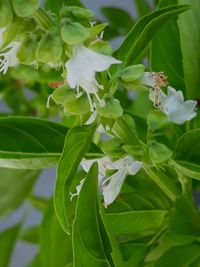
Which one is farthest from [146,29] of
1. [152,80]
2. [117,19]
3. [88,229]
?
[117,19]

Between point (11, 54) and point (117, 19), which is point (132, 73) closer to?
point (11, 54)

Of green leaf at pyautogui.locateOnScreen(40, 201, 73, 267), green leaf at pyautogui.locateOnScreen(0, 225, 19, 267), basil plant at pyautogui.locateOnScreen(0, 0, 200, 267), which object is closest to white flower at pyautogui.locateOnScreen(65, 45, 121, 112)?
basil plant at pyautogui.locateOnScreen(0, 0, 200, 267)

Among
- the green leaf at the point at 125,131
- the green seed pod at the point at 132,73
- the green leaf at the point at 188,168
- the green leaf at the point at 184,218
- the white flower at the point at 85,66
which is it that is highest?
the white flower at the point at 85,66

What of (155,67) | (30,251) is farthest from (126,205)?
(30,251)

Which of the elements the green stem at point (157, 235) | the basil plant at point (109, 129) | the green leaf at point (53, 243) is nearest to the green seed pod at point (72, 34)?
the basil plant at point (109, 129)

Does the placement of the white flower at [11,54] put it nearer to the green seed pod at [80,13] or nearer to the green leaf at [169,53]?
the green seed pod at [80,13]
